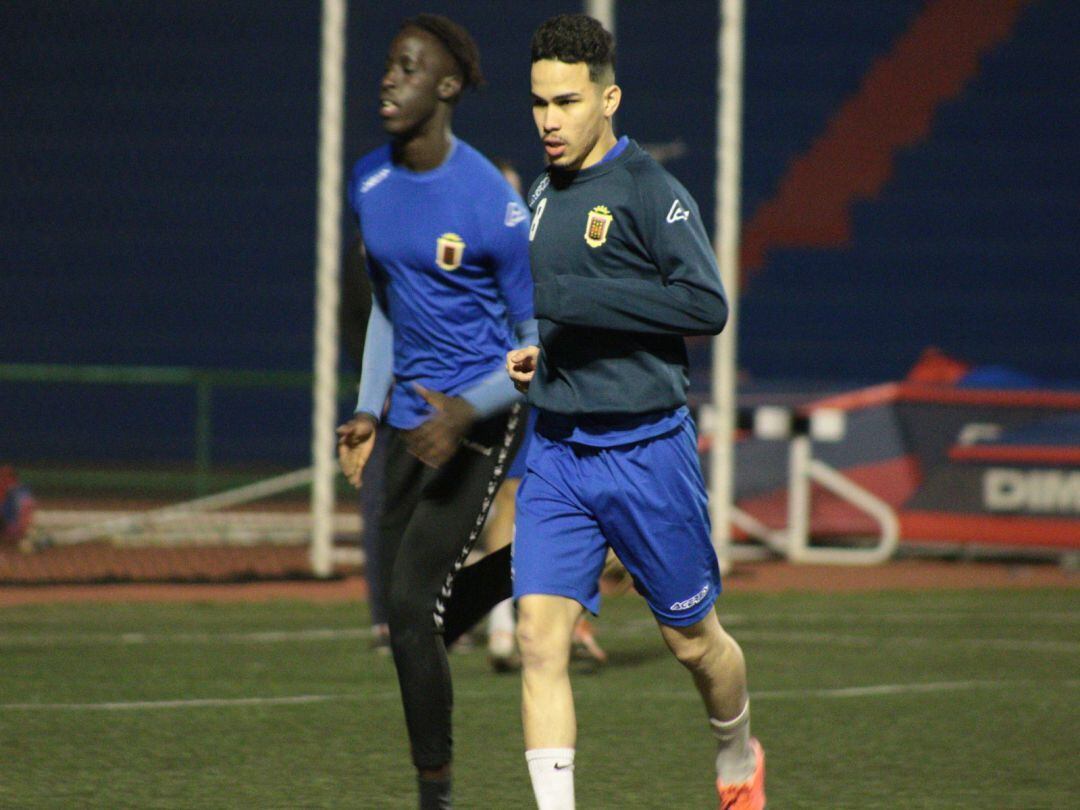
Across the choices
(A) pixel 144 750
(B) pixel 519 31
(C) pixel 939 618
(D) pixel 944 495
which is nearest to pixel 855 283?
(B) pixel 519 31

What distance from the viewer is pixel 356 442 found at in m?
5.55

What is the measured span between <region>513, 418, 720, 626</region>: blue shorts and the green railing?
9.15 m

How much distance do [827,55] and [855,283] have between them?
7.16ft

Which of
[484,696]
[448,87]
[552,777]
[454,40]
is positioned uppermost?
[454,40]

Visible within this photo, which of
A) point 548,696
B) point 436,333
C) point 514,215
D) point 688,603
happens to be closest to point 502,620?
point 436,333

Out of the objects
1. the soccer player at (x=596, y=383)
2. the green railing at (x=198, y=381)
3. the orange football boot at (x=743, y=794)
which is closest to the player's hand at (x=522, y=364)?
the soccer player at (x=596, y=383)

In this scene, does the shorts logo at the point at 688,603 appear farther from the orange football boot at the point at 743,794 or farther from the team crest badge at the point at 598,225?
the team crest badge at the point at 598,225

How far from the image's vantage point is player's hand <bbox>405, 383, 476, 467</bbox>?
5.39m

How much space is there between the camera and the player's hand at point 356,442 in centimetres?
553

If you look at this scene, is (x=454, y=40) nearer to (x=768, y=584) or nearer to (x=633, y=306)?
(x=633, y=306)

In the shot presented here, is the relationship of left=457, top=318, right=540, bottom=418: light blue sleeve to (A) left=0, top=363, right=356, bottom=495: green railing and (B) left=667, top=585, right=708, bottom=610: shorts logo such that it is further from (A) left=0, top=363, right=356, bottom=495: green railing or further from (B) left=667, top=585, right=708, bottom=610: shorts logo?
(A) left=0, top=363, right=356, bottom=495: green railing

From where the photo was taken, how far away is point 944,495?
14.1 metres

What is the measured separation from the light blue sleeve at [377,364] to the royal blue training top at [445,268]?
37 mm

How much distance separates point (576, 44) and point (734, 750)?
1932 mm
